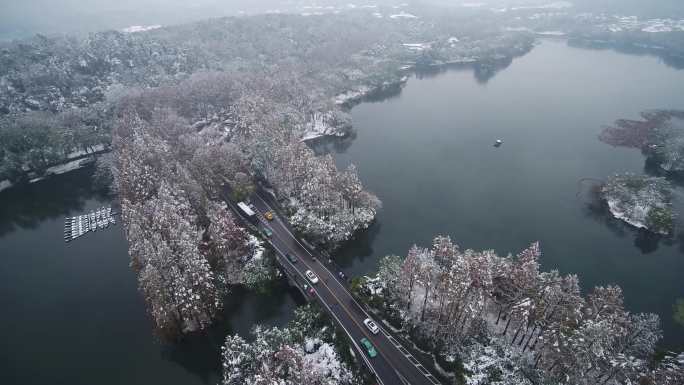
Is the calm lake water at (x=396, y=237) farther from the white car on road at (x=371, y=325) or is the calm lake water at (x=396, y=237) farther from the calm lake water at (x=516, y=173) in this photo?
the white car on road at (x=371, y=325)

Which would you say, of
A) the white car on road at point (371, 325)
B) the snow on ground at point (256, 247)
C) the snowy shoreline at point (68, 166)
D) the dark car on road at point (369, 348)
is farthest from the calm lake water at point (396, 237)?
the dark car on road at point (369, 348)

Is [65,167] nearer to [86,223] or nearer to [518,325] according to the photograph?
[86,223]

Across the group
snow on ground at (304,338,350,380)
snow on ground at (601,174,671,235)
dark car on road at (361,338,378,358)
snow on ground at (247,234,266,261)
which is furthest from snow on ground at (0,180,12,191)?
snow on ground at (601,174,671,235)

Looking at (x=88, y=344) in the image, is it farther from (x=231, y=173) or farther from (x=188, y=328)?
(x=231, y=173)

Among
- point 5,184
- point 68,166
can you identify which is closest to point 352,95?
point 68,166

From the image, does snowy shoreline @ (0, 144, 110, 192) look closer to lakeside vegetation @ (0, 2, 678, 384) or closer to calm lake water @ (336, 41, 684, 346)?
lakeside vegetation @ (0, 2, 678, 384)

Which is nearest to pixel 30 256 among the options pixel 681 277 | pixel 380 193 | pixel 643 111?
pixel 380 193
